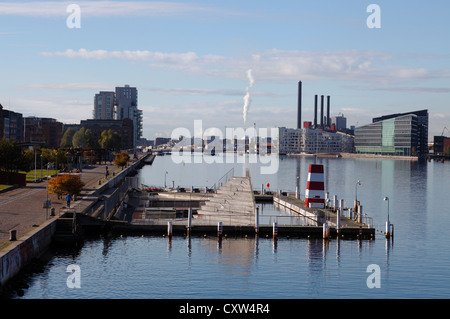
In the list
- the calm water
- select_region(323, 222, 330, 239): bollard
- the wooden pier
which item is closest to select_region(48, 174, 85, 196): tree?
the wooden pier

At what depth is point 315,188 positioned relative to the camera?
65750 millimetres

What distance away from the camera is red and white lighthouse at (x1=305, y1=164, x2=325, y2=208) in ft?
212

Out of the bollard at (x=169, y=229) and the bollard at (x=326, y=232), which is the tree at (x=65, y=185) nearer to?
the bollard at (x=169, y=229)

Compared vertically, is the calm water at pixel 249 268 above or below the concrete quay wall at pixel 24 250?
below

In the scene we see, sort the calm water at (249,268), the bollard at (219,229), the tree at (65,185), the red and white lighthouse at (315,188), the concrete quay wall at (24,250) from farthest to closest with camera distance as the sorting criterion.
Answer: the red and white lighthouse at (315,188) < the tree at (65,185) < the bollard at (219,229) < the calm water at (249,268) < the concrete quay wall at (24,250)

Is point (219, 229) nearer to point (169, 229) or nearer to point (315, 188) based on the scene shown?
point (169, 229)

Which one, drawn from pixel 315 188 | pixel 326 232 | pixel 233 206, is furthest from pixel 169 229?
pixel 315 188

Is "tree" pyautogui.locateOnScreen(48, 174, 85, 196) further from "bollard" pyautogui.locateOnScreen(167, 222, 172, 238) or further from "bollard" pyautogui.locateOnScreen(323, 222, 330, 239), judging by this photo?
"bollard" pyautogui.locateOnScreen(323, 222, 330, 239)

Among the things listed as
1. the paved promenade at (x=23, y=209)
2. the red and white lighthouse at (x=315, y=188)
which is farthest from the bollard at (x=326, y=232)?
the paved promenade at (x=23, y=209)

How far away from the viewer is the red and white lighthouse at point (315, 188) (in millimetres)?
64625

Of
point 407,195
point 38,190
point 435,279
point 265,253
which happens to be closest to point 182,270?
point 265,253

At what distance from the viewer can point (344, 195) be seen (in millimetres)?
103250

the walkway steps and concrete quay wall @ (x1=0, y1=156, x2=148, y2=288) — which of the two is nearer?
concrete quay wall @ (x1=0, y1=156, x2=148, y2=288)
